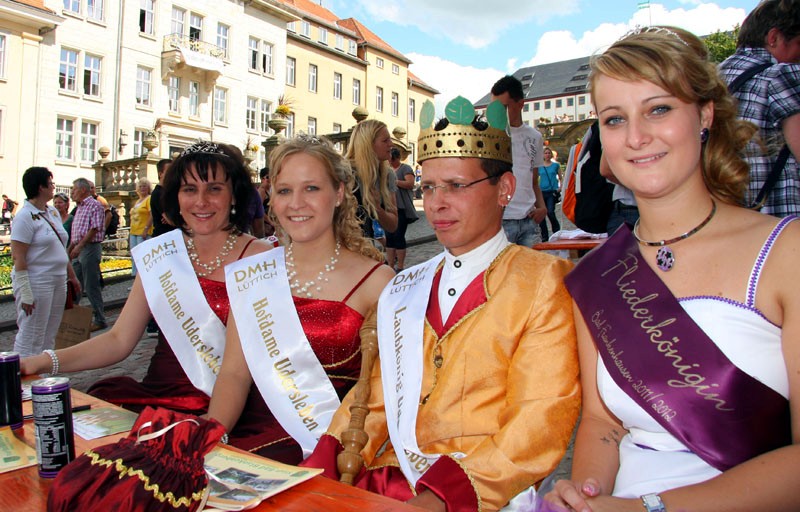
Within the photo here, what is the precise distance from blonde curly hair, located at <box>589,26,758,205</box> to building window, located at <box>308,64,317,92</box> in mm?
37834

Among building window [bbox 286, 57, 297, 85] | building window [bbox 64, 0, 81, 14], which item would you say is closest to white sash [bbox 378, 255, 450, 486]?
building window [bbox 64, 0, 81, 14]

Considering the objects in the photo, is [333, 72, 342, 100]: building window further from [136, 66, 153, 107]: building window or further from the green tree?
the green tree

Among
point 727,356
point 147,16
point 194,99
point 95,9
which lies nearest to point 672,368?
point 727,356

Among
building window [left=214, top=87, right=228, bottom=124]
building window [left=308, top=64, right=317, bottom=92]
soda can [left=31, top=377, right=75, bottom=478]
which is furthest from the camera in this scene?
building window [left=308, top=64, right=317, bottom=92]

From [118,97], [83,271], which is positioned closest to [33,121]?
[118,97]

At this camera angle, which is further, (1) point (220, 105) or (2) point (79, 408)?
A: (1) point (220, 105)

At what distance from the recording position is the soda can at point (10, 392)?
1.87m

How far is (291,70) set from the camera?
36688 millimetres

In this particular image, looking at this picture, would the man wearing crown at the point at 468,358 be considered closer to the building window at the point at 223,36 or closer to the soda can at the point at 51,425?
the soda can at the point at 51,425

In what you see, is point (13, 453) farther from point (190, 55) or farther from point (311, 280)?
point (190, 55)

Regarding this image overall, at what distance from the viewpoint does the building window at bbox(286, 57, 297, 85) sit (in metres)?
36.4

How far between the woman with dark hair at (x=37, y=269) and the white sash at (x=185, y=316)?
361 centimetres

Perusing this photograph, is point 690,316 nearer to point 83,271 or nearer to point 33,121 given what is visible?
point 83,271

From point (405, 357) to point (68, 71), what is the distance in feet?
92.3
